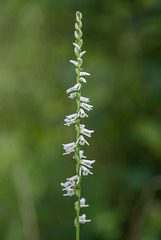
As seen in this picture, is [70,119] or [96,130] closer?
[70,119]

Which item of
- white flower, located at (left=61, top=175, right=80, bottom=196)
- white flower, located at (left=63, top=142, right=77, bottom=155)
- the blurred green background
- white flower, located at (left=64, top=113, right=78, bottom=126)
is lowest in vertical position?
white flower, located at (left=61, top=175, right=80, bottom=196)

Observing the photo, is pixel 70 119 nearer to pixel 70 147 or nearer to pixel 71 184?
pixel 70 147

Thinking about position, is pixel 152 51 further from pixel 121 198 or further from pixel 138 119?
pixel 121 198

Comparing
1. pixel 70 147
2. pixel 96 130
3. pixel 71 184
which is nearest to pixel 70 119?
pixel 70 147

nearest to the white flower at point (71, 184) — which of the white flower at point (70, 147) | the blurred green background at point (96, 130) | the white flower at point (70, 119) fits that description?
the white flower at point (70, 147)

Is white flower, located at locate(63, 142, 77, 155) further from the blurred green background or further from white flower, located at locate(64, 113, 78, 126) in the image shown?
Result: the blurred green background

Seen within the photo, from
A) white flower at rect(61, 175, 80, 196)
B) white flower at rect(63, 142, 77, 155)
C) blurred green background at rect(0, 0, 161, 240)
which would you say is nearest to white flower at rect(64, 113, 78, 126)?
white flower at rect(63, 142, 77, 155)

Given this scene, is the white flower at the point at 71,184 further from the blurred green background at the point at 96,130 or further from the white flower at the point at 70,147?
the blurred green background at the point at 96,130

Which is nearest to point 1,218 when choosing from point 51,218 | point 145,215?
point 51,218
